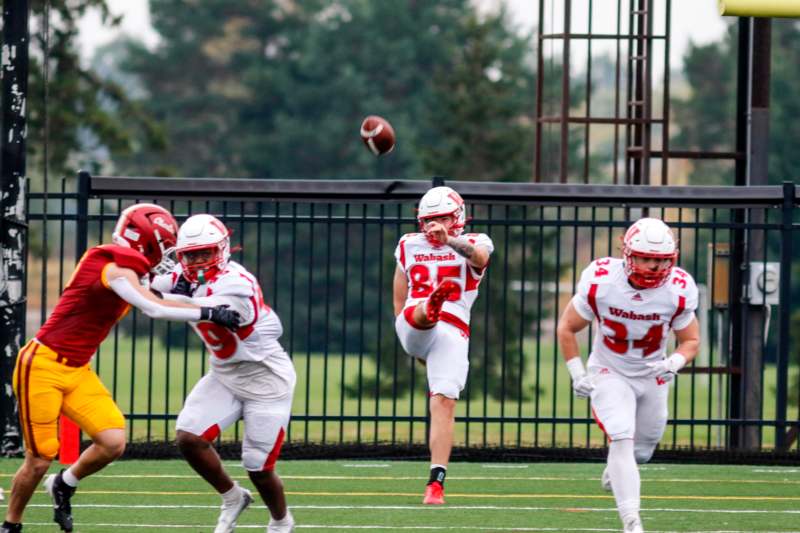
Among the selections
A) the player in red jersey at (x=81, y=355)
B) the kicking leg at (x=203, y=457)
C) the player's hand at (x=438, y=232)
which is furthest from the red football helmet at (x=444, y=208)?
the kicking leg at (x=203, y=457)

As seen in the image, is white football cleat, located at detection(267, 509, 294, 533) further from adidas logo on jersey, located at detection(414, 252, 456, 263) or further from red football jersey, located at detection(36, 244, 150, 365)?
adidas logo on jersey, located at detection(414, 252, 456, 263)

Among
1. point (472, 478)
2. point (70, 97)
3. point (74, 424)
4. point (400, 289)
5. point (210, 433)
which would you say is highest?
point (70, 97)

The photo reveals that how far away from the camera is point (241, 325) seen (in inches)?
334

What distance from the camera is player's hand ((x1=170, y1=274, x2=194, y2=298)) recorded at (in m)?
8.66

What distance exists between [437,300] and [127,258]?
2.05m

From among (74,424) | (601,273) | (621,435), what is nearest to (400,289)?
(601,273)

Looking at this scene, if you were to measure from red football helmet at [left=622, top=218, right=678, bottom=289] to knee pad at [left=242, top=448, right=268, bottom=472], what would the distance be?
218 cm

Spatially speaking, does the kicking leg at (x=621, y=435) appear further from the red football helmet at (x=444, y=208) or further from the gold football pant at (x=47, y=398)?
the gold football pant at (x=47, y=398)

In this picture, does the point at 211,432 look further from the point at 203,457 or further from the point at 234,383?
the point at 234,383

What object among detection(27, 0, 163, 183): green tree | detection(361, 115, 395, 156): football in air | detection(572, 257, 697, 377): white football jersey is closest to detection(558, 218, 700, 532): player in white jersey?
detection(572, 257, 697, 377): white football jersey

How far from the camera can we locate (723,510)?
10.3m

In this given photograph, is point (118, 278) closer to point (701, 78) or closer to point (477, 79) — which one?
point (477, 79)

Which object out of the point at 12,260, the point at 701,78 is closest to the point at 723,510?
the point at 12,260

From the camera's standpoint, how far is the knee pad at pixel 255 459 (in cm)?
852
